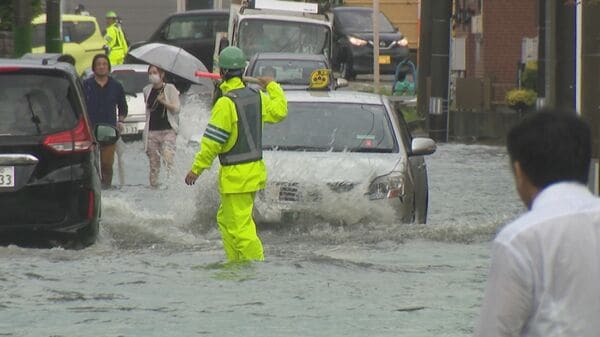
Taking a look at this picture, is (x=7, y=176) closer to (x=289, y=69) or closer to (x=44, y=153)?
(x=44, y=153)

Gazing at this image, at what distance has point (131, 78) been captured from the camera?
27734 mm

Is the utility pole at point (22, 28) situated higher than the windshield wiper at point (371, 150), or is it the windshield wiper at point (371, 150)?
the utility pole at point (22, 28)

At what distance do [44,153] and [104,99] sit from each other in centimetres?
777

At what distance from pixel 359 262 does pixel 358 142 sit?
6.35ft

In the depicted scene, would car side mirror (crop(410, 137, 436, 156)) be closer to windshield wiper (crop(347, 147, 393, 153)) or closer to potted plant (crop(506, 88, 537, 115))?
windshield wiper (crop(347, 147, 393, 153))

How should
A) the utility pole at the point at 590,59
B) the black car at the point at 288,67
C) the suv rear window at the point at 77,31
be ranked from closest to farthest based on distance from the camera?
the utility pole at the point at 590,59
the black car at the point at 288,67
the suv rear window at the point at 77,31

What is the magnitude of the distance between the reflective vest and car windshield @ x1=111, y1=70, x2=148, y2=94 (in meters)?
16.7

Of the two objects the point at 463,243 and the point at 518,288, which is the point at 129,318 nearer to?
the point at 463,243

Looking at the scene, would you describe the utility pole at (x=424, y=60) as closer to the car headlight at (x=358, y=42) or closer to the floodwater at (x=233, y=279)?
the car headlight at (x=358, y=42)

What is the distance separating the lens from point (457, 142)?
94.8 ft

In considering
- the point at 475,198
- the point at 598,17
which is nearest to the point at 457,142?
the point at 475,198

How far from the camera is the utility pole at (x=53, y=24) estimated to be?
24188 mm

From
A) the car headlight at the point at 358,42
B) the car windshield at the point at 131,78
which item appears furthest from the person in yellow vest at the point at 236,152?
the car headlight at the point at 358,42

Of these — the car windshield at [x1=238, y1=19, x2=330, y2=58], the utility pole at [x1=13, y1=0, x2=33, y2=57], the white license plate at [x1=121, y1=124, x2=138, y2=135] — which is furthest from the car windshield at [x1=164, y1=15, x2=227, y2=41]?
the utility pole at [x1=13, y1=0, x2=33, y2=57]
